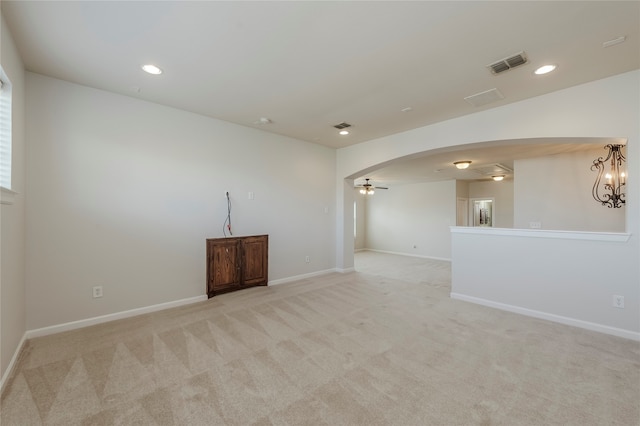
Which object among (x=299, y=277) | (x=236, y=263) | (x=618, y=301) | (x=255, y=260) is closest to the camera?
(x=618, y=301)

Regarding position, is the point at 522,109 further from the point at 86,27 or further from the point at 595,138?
the point at 86,27

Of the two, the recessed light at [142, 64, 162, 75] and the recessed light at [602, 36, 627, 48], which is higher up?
the recessed light at [142, 64, 162, 75]

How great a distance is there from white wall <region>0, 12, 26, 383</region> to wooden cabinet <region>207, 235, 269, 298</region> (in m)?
1.91

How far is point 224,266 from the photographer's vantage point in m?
4.20

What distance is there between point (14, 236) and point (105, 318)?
4.53 ft

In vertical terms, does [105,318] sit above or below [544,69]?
below

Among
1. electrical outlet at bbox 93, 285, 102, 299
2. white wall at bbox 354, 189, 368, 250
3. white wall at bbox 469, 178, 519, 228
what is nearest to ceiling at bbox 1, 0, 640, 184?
electrical outlet at bbox 93, 285, 102, 299

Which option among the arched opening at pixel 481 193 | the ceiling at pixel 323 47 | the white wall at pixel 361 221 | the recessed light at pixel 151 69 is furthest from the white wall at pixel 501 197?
the recessed light at pixel 151 69

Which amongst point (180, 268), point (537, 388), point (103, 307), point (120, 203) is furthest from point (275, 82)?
point (537, 388)

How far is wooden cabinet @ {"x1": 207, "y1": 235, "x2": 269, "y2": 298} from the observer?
161 inches

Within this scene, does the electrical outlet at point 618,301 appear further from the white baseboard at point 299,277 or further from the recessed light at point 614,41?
the white baseboard at point 299,277

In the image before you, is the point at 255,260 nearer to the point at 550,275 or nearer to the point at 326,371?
the point at 326,371

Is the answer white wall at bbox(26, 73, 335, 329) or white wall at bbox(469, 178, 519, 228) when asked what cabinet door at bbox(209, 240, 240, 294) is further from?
white wall at bbox(469, 178, 519, 228)

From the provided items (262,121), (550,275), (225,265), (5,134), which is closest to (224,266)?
(225,265)
